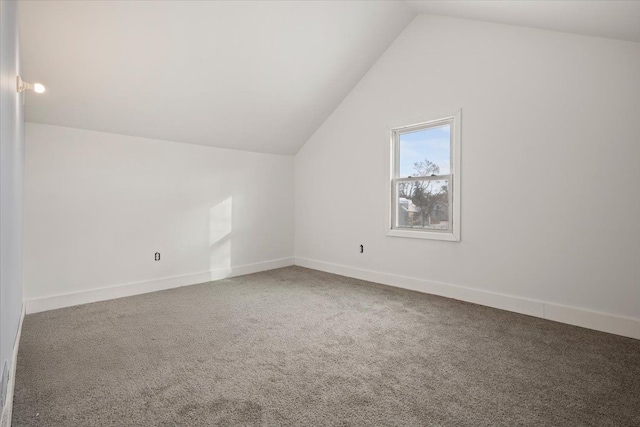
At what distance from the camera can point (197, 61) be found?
328cm

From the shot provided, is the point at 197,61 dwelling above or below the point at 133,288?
above

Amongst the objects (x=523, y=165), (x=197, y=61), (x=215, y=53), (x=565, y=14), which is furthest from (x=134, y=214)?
(x=565, y=14)

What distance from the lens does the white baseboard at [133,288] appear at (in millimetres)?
3270

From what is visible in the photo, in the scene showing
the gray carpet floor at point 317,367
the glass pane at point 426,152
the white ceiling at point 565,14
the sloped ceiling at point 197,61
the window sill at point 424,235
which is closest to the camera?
the gray carpet floor at point 317,367

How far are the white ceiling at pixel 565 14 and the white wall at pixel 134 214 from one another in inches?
130

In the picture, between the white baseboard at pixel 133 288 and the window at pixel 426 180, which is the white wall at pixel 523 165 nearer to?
the window at pixel 426 180

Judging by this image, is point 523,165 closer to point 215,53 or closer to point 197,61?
point 215,53

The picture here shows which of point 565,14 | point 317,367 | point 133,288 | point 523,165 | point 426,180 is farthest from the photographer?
point 426,180

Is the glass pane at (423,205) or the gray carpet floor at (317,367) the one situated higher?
the glass pane at (423,205)

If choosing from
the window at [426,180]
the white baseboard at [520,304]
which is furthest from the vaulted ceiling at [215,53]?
the white baseboard at [520,304]

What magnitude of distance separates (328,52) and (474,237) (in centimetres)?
261

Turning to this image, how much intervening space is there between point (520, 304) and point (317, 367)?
2202 mm

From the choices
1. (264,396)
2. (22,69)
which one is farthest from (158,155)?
(264,396)

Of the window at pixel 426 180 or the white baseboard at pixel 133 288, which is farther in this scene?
the window at pixel 426 180
